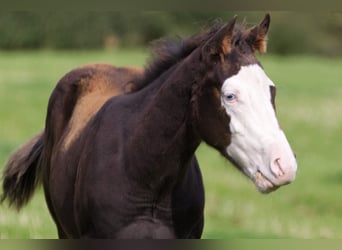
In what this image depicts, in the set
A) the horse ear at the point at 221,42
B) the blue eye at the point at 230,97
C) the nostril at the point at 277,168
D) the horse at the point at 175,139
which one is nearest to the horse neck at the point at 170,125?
the horse at the point at 175,139

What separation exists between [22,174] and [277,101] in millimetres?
14170

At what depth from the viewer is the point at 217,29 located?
473cm

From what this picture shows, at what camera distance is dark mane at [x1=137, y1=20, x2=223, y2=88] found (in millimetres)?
4805

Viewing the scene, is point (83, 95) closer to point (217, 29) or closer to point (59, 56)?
point (217, 29)

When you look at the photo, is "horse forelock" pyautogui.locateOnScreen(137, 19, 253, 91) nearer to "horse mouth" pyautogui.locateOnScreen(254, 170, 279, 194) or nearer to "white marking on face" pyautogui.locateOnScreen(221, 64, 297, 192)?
"white marking on face" pyautogui.locateOnScreen(221, 64, 297, 192)

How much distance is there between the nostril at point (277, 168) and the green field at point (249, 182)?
1.85ft

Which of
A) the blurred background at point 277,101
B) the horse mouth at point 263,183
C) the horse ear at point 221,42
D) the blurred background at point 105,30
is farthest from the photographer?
the blurred background at point 105,30

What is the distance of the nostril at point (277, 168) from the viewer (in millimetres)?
4043

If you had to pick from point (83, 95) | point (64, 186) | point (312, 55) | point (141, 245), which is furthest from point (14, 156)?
point (312, 55)

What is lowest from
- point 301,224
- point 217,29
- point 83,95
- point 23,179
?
point 301,224

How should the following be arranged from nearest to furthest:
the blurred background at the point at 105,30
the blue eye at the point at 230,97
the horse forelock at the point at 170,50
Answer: the blue eye at the point at 230,97
the horse forelock at the point at 170,50
the blurred background at the point at 105,30

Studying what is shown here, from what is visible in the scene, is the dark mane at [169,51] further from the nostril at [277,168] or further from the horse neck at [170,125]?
the nostril at [277,168]

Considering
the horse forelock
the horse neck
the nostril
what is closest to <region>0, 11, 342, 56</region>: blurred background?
the horse forelock

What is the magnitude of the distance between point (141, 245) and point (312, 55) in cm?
3308
